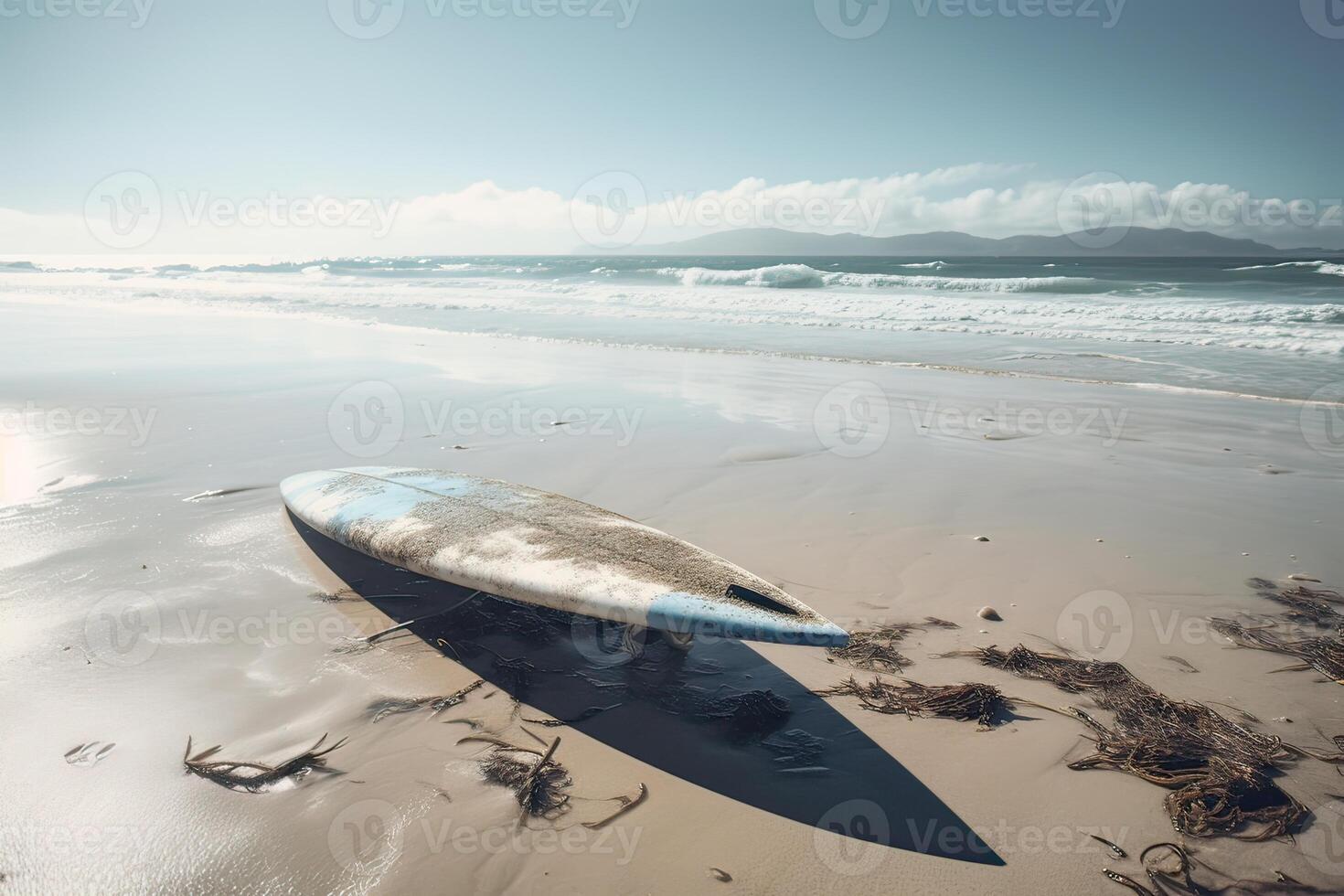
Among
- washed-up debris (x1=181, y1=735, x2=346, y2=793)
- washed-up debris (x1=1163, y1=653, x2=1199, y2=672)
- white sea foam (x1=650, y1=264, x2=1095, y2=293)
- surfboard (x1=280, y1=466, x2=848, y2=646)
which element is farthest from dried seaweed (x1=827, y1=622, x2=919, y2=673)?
white sea foam (x1=650, y1=264, x2=1095, y2=293)

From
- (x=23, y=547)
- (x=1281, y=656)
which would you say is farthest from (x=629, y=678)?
(x=23, y=547)

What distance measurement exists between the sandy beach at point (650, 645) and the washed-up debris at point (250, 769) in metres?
0.04

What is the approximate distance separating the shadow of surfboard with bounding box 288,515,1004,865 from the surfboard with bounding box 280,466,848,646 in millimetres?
221

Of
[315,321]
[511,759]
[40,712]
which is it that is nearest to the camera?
[511,759]

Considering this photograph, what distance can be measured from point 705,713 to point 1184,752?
62.5 inches

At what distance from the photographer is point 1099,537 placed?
13.7ft

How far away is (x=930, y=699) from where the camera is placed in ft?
8.61

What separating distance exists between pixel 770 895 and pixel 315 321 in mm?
17084

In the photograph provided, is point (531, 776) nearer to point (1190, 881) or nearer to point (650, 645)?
point (650, 645)

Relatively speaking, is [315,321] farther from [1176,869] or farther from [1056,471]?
[1176,869]

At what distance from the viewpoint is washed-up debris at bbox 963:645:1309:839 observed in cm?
208

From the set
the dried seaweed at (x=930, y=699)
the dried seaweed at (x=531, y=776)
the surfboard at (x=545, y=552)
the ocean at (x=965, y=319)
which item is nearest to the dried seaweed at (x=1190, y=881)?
the dried seaweed at (x=930, y=699)

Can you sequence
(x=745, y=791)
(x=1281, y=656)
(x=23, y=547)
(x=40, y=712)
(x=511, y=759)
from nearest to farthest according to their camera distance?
(x=745, y=791)
(x=511, y=759)
(x=40, y=712)
(x=1281, y=656)
(x=23, y=547)

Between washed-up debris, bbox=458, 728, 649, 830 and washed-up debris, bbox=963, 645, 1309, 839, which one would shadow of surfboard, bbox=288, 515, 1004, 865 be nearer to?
washed-up debris, bbox=458, 728, 649, 830
